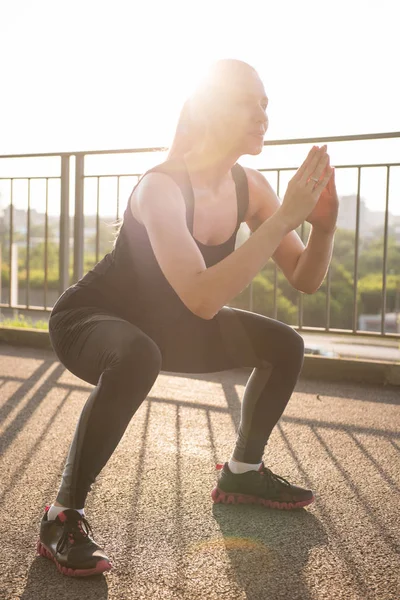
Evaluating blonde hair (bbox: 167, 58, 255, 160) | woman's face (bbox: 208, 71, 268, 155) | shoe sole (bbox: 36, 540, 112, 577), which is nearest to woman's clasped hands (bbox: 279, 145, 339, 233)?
woman's face (bbox: 208, 71, 268, 155)

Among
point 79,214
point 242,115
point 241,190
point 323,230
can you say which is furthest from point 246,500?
point 79,214

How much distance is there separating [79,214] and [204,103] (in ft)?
10.5

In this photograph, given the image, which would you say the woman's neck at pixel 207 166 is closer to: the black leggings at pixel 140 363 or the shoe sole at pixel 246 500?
the black leggings at pixel 140 363

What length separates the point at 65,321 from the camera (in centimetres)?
204

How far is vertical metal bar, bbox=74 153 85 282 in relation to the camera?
5070 mm

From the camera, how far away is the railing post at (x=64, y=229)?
200 inches

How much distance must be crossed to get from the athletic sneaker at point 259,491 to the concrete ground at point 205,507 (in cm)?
3

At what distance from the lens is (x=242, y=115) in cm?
197

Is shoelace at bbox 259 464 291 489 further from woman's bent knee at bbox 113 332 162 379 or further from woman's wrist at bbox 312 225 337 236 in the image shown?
woman's wrist at bbox 312 225 337 236

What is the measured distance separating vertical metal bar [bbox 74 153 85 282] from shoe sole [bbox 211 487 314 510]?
3254 millimetres

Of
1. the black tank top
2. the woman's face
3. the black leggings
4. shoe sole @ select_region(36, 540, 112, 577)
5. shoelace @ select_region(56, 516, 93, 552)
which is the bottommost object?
shoe sole @ select_region(36, 540, 112, 577)

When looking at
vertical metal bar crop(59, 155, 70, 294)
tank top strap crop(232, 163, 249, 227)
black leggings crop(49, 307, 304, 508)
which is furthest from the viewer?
vertical metal bar crop(59, 155, 70, 294)

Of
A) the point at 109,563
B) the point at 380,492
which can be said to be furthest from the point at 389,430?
the point at 109,563

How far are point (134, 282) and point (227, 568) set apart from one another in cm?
84
